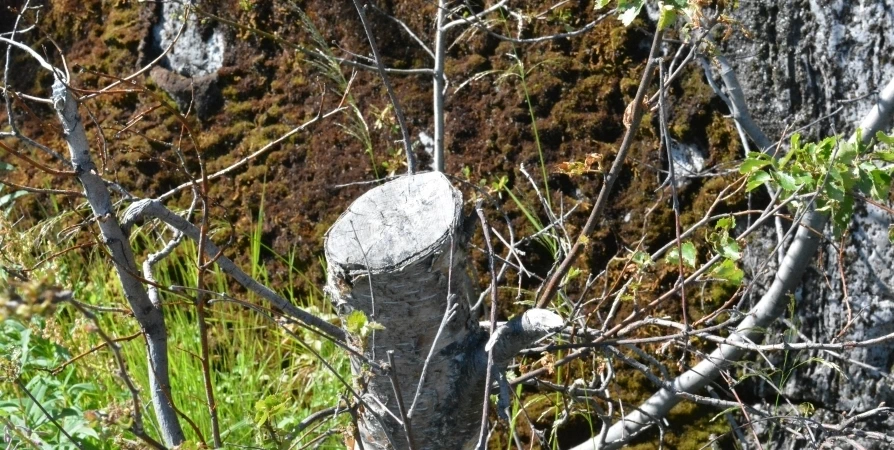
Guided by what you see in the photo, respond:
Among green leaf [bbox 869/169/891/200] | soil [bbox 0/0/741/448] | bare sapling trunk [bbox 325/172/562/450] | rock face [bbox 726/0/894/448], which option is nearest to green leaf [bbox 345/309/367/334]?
bare sapling trunk [bbox 325/172/562/450]

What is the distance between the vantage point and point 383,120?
9.31 feet

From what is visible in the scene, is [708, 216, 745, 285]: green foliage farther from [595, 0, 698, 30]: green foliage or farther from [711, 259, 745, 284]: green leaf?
[595, 0, 698, 30]: green foliage

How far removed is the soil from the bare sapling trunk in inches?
33.6

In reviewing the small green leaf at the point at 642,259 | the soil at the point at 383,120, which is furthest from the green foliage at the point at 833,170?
the soil at the point at 383,120

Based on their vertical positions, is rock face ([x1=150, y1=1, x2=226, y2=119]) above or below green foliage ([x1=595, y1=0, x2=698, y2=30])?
below

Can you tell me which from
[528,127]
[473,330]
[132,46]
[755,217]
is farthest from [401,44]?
[473,330]

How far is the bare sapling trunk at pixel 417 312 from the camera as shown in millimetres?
1545

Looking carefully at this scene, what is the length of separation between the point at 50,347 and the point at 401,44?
1.62m

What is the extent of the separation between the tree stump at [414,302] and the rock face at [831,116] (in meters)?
1.07

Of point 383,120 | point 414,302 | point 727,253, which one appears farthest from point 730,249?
point 383,120

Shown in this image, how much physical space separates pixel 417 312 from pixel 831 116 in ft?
4.42

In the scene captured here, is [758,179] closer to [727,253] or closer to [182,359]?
[727,253]

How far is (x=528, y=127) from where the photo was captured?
2.80m

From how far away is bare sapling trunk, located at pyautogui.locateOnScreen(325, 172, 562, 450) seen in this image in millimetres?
1545
